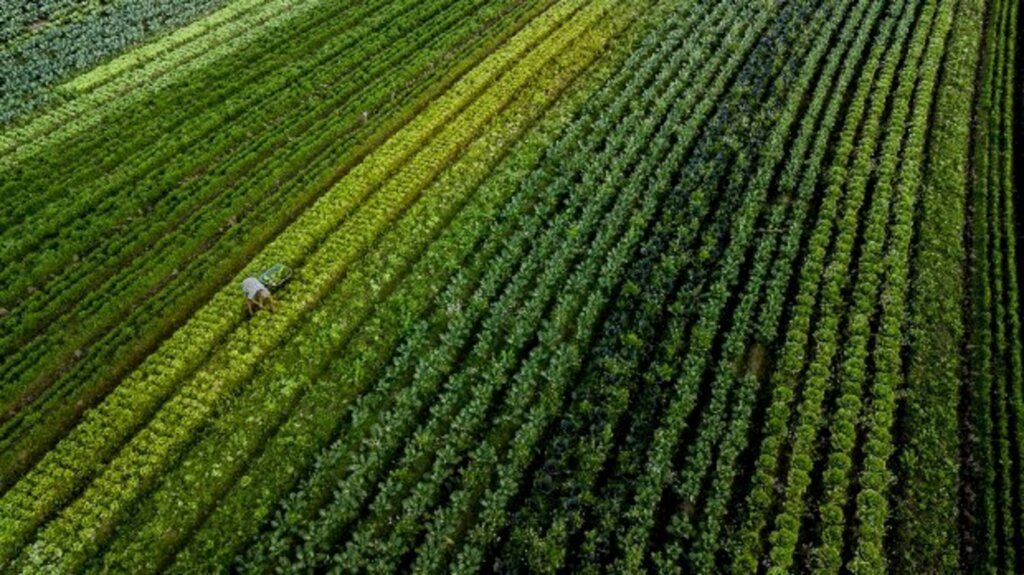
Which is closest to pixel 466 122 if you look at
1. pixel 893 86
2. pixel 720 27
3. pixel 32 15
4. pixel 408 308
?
pixel 408 308

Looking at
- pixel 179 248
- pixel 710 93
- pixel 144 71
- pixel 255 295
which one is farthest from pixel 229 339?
pixel 710 93

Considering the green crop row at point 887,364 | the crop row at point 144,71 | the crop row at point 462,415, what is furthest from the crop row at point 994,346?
the crop row at point 144,71

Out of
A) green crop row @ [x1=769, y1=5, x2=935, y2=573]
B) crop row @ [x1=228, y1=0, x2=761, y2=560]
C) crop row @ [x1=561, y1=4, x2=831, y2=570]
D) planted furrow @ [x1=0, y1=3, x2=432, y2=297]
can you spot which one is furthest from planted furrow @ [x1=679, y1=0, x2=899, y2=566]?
planted furrow @ [x1=0, y1=3, x2=432, y2=297]

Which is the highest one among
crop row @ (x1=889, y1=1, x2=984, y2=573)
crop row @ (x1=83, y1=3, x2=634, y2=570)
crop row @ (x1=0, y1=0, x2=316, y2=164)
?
crop row @ (x1=0, y1=0, x2=316, y2=164)

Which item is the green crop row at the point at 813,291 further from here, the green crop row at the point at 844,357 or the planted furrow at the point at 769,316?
the planted furrow at the point at 769,316

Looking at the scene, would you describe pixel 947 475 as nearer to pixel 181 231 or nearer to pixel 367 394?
pixel 367 394

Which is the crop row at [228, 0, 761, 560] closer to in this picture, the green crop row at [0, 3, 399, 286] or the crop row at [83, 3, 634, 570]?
the crop row at [83, 3, 634, 570]

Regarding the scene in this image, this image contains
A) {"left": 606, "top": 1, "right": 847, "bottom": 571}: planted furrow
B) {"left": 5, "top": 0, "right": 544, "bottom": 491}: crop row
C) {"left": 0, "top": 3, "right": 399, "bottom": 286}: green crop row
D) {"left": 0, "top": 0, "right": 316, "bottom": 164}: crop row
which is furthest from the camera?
{"left": 0, "top": 0, "right": 316, "bottom": 164}: crop row

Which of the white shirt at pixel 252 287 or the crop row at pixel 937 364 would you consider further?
the white shirt at pixel 252 287
